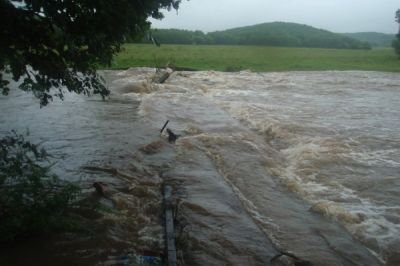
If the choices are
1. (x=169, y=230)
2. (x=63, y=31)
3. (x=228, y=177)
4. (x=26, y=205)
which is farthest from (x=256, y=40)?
(x=26, y=205)

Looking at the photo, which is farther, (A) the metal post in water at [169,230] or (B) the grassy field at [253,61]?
(B) the grassy field at [253,61]

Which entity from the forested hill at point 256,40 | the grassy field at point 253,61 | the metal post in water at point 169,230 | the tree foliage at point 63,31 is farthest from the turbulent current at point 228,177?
the forested hill at point 256,40

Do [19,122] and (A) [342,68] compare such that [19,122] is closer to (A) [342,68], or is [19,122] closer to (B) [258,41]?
(A) [342,68]

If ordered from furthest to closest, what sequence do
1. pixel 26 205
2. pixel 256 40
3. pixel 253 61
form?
pixel 256 40 → pixel 253 61 → pixel 26 205

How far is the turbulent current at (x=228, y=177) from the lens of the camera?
21.3 ft

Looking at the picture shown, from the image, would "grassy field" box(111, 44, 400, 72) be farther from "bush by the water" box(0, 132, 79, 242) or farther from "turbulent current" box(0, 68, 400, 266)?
"bush by the water" box(0, 132, 79, 242)

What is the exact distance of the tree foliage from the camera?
570 centimetres

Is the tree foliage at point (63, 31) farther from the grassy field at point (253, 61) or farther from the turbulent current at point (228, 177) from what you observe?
the grassy field at point (253, 61)

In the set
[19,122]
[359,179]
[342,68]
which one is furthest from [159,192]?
[342,68]

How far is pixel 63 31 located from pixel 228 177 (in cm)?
525

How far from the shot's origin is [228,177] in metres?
9.85

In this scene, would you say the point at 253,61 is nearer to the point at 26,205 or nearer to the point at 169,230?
the point at 169,230

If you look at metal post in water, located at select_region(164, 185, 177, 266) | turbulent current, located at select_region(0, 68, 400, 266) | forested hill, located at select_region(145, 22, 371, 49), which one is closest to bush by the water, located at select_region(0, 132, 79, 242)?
turbulent current, located at select_region(0, 68, 400, 266)

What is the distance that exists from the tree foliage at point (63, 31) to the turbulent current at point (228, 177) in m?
2.51
